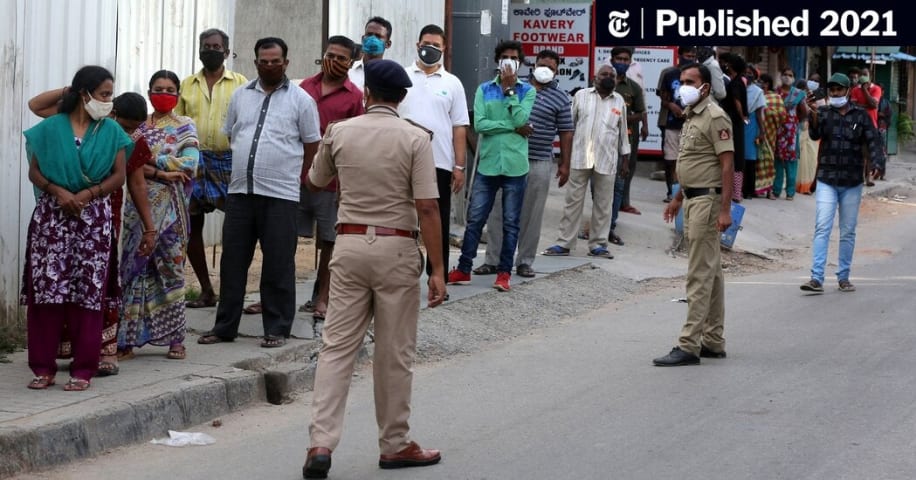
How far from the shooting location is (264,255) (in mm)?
8227

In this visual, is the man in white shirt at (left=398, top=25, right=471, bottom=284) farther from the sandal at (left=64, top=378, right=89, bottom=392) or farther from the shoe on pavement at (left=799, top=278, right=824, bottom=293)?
the shoe on pavement at (left=799, top=278, right=824, bottom=293)

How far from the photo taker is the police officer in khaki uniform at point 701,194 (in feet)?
27.7

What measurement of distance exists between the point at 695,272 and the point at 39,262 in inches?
161

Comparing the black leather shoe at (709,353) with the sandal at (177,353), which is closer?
the sandal at (177,353)

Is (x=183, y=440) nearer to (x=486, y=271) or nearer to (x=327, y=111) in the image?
(x=327, y=111)

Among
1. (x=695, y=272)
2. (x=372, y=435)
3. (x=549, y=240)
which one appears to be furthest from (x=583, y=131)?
(x=372, y=435)

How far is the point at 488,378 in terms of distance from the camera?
8188 mm

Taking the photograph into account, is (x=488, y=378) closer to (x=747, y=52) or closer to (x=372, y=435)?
(x=372, y=435)

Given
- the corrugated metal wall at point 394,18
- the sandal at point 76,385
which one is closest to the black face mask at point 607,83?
the corrugated metal wall at point 394,18

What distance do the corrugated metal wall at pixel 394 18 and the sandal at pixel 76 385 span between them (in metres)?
6.79

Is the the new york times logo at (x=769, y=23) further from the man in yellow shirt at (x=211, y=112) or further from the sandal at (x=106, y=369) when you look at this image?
the sandal at (x=106, y=369)

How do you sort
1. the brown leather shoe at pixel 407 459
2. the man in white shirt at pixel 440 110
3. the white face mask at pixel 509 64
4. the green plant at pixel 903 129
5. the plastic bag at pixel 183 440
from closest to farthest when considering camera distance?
1. the brown leather shoe at pixel 407 459
2. the plastic bag at pixel 183 440
3. the man in white shirt at pixel 440 110
4. the white face mask at pixel 509 64
5. the green plant at pixel 903 129

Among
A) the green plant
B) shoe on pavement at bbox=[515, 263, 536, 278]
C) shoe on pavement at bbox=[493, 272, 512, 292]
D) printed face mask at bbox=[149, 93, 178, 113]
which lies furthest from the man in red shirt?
printed face mask at bbox=[149, 93, 178, 113]

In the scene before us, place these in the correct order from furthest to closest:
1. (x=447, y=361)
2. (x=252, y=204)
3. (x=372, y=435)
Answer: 1. (x=447, y=361)
2. (x=252, y=204)
3. (x=372, y=435)
